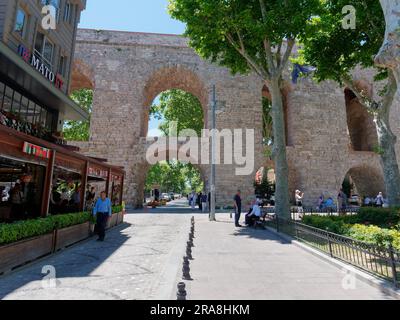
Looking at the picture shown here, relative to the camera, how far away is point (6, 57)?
923cm

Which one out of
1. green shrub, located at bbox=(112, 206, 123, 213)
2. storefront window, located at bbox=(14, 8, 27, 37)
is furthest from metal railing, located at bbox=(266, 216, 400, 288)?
storefront window, located at bbox=(14, 8, 27, 37)

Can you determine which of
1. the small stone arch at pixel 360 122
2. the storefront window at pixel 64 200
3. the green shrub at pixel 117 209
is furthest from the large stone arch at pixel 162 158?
the small stone arch at pixel 360 122

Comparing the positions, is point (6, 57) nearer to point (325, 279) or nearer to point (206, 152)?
point (325, 279)

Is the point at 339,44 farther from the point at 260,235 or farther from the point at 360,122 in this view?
the point at 360,122

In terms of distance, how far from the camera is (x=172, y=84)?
91.4 ft

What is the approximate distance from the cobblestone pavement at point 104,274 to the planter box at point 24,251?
23 cm

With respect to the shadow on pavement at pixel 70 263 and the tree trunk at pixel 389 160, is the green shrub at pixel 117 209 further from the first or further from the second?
the tree trunk at pixel 389 160

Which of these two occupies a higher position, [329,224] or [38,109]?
[38,109]

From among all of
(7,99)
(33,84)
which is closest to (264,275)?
(33,84)

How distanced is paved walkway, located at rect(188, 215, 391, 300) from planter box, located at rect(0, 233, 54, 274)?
399 centimetres

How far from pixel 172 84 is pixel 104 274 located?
24.3m

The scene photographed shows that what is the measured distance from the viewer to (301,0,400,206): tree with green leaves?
13.2 metres

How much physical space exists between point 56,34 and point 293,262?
610 inches

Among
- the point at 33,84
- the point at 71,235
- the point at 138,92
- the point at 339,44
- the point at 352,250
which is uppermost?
the point at 138,92
